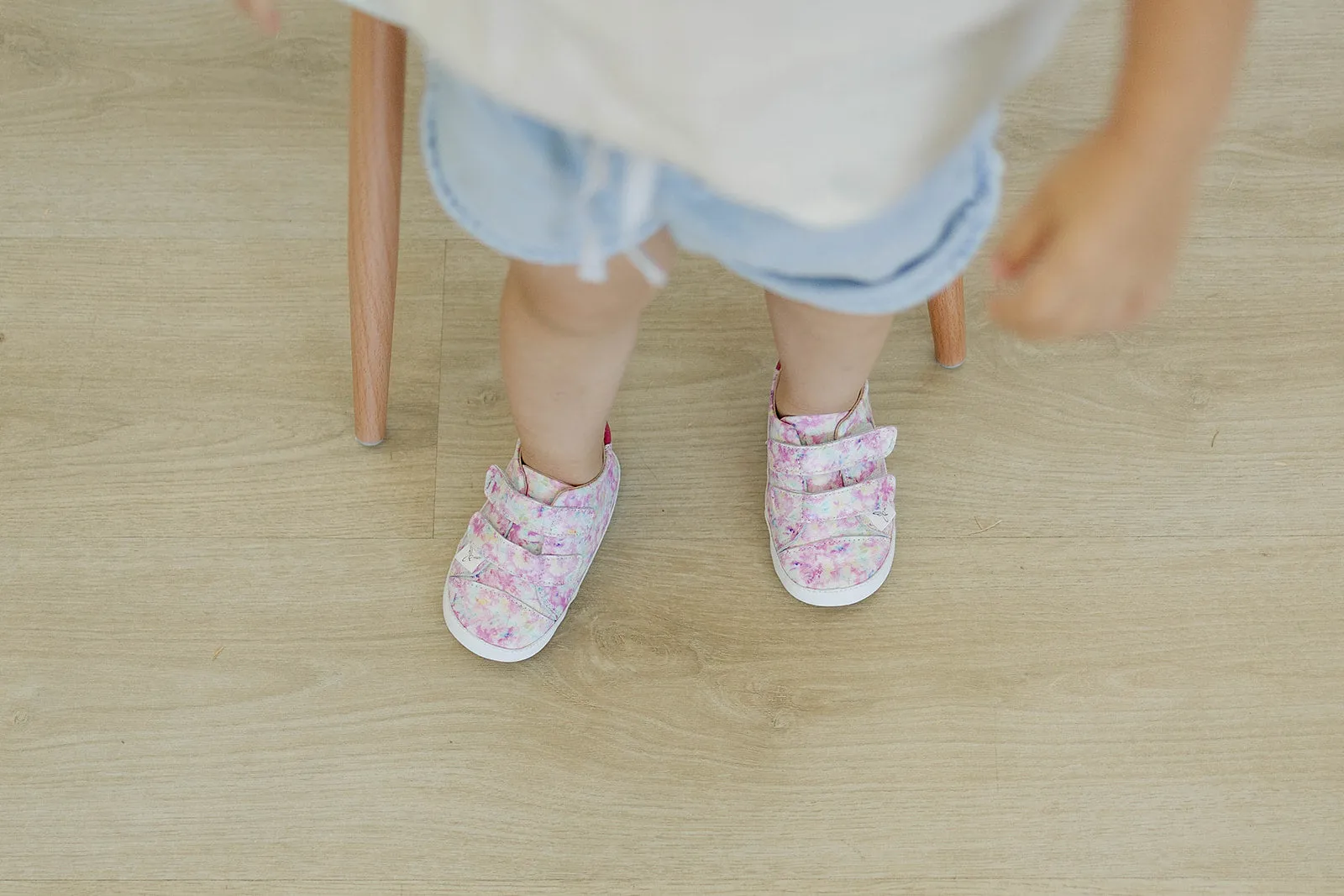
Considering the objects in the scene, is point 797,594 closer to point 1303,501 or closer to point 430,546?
point 430,546

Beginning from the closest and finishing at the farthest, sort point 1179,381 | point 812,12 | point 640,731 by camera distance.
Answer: point 812,12
point 640,731
point 1179,381

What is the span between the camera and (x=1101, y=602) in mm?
807

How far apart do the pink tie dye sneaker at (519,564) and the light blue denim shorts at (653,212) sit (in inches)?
10.9

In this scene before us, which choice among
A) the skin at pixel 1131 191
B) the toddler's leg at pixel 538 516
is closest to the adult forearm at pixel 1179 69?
the skin at pixel 1131 191

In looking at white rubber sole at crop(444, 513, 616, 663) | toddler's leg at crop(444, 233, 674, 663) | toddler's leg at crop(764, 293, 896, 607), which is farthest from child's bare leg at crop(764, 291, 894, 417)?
white rubber sole at crop(444, 513, 616, 663)

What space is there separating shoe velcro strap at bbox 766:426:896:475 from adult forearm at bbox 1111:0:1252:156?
397 millimetres

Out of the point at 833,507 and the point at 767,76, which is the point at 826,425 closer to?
the point at 833,507

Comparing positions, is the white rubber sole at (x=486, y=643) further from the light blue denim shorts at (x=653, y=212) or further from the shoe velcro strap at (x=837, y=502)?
the light blue denim shorts at (x=653, y=212)

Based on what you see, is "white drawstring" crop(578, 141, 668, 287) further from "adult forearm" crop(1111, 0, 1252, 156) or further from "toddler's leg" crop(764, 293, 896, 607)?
"toddler's leg" crop(764, 293, 896, 607)

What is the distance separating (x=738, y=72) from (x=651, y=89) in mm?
32

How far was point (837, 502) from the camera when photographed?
31.1 inches

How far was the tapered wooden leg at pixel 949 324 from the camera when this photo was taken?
2.69ft

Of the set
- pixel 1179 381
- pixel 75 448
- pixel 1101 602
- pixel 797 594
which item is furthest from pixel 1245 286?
pixel 75 448

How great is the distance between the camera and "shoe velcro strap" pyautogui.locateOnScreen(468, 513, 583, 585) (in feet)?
2.52
